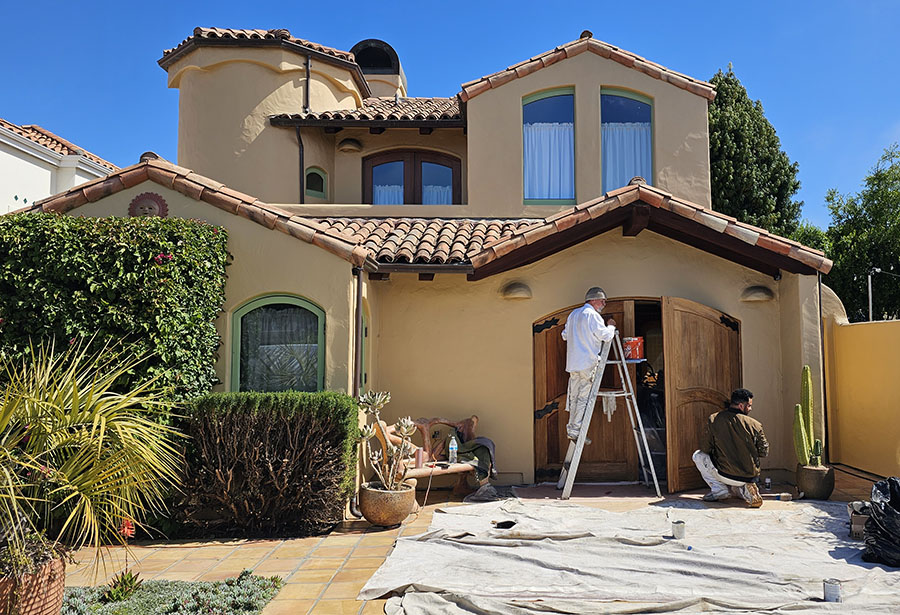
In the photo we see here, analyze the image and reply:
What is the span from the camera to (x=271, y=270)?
29.2 feet

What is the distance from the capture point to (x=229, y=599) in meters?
5.65

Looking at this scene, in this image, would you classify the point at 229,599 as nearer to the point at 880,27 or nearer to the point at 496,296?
the point at 496,296

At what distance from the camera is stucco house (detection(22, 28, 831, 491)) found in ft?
29.3

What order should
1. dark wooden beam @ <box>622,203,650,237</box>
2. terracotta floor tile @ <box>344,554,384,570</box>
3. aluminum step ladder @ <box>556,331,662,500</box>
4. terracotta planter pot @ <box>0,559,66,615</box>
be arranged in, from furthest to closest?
dark wooden beam @ <box>622,203,650,237</box> → aluminum step ladder @ <box>556,331,662,500</box> → terracotta floor tile @ <box>344,554,384,570</box> → terracotta planter pot @ <box>0,559,66,615</box>

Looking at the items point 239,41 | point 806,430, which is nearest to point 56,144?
point 239,41

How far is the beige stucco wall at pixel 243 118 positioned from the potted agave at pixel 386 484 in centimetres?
679

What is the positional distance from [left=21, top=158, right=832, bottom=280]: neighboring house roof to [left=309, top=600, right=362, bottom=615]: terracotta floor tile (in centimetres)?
427

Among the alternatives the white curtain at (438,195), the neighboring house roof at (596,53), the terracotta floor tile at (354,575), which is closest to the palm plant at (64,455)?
the terracotta floor tile at (354,575)

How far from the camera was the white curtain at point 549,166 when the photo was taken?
12609 mm

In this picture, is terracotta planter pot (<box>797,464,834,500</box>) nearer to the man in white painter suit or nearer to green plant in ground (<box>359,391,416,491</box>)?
the man in white painter suit

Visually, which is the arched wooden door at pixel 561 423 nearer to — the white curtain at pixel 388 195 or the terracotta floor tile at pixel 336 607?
the white curtain at pixel 388 195

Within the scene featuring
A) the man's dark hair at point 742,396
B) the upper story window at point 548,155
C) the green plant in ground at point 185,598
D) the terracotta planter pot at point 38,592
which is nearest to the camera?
the terracotta planter pot at point 38,592

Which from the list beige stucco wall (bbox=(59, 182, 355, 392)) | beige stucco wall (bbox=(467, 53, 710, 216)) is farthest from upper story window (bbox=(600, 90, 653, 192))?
beige stucco wall (bbox=(59, 182, 355, 392))

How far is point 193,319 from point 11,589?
12.9 feet
